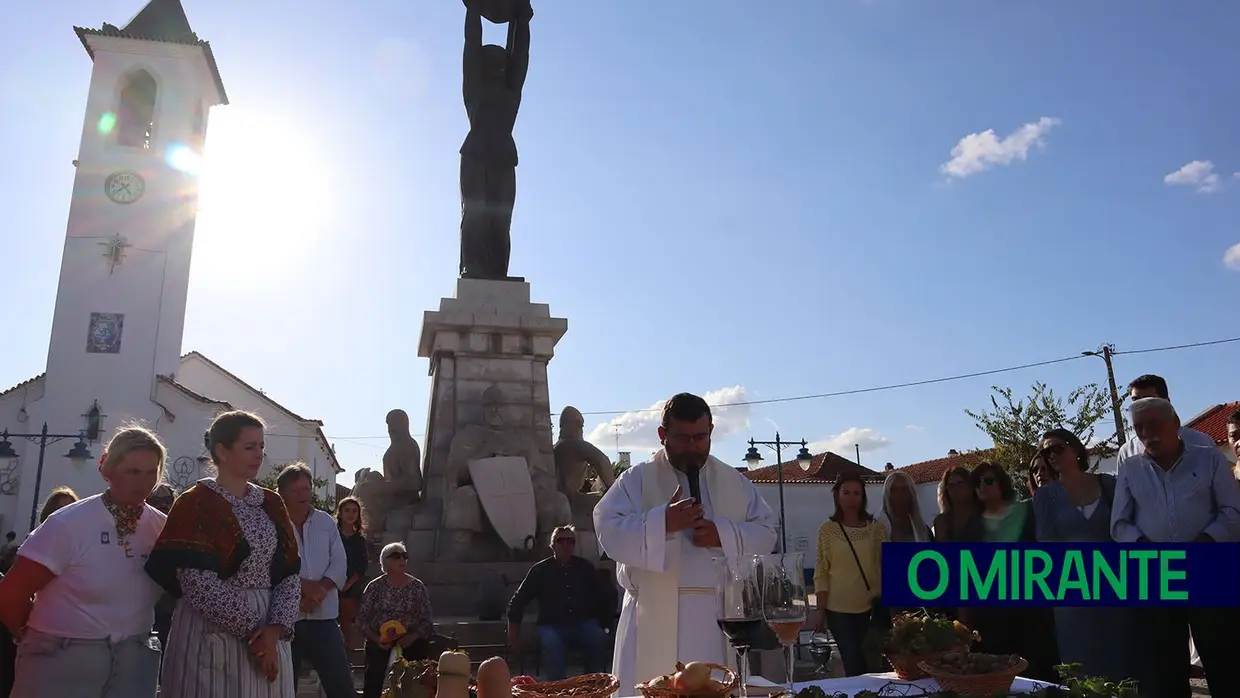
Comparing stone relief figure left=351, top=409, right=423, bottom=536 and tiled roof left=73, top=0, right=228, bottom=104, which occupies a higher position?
tiled roof left=73, top=0, right=228, bottom=104

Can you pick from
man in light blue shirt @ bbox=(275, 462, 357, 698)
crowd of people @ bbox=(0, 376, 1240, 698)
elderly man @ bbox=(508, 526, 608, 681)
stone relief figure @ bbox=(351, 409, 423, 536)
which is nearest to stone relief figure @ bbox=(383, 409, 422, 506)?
stone relief figure @ bbox=(351, 409, 423, 536)

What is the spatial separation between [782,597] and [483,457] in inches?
288

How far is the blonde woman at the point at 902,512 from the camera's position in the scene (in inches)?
210

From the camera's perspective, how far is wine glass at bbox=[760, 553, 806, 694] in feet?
6.50

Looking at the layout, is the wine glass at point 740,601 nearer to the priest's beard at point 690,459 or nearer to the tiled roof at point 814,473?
the priest's beard at point 690,459

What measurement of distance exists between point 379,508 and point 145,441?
6.01 m

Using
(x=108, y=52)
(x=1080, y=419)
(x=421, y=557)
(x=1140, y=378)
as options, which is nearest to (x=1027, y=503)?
(x=1140, y=378)

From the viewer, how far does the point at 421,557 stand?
8484 mm

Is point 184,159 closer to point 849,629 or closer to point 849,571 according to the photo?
point 849,571

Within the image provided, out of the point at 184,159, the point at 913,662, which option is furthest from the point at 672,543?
the point at 184,159

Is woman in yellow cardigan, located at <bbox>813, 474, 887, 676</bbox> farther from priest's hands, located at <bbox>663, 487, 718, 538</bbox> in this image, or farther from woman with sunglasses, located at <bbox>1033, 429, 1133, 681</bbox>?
priest's hands, located at <bbox>663, 487, 718, 538</bbox>

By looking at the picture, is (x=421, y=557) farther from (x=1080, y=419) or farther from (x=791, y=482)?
(x=791, y=482)

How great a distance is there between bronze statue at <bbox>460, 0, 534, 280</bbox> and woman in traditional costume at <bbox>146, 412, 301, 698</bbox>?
7.61 meters

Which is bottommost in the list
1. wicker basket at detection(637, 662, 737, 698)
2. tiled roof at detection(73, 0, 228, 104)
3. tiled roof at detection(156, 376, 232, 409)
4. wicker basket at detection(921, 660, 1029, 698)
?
wicker basket at detection(921, 660, 1029, 698)
